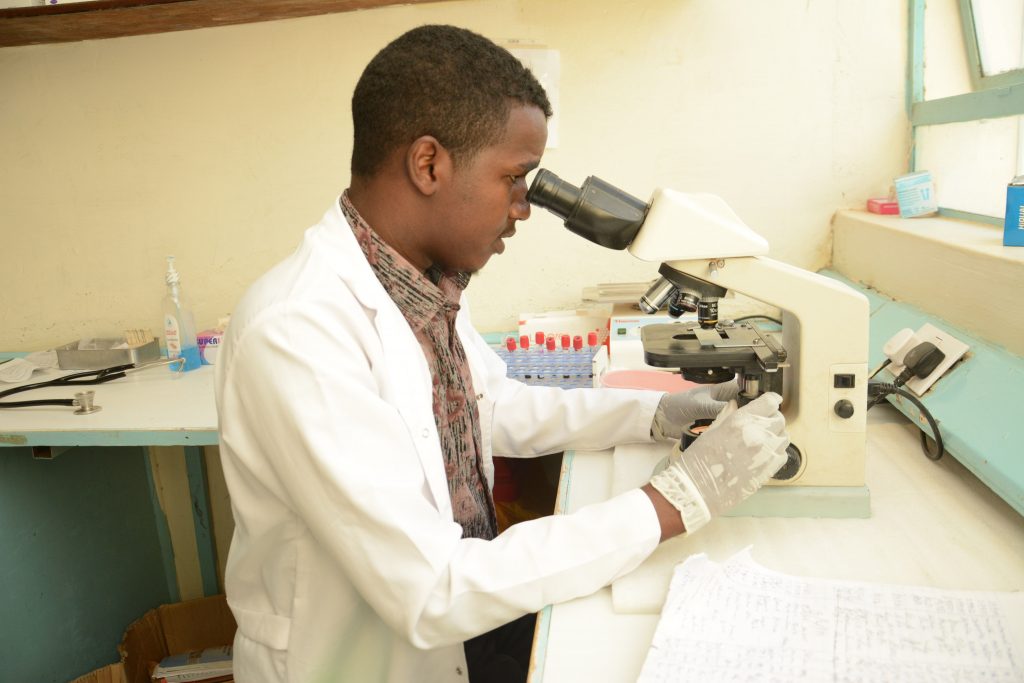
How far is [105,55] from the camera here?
2.34 m

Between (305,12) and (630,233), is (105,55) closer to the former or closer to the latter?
(305,12)

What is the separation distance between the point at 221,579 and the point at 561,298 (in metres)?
1.50

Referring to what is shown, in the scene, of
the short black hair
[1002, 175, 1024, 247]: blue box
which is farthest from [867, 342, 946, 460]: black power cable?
the short black hair

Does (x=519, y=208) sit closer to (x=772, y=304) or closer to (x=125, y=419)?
(x=772, y=304)

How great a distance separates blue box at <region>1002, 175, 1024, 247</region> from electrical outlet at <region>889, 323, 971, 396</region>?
199 mm

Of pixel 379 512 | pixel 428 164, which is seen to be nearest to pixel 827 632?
pixel 379 512

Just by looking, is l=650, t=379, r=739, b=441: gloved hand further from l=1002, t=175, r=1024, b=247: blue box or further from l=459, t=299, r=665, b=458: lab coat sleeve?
l=1002, t=175, r=1024, b=247: blue box

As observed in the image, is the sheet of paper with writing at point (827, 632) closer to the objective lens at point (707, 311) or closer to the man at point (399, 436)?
the man at point (399, 436)

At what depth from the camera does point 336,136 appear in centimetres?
232

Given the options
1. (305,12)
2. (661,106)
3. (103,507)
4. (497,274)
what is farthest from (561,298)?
(103,507)

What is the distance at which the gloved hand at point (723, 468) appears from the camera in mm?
1011

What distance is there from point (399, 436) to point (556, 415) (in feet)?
1.71

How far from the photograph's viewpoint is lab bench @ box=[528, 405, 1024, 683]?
0.85 m

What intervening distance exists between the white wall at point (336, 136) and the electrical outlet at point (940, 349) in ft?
2.68
